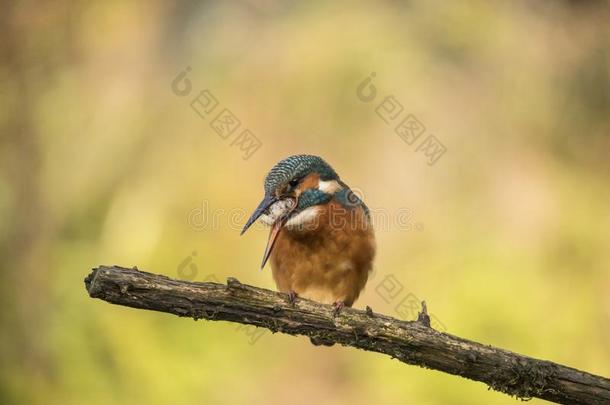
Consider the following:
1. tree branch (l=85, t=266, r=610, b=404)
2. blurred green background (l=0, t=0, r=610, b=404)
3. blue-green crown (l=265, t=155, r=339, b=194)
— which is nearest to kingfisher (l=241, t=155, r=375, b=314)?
blue-green crown (l=265, t=155, r=339, b=194)

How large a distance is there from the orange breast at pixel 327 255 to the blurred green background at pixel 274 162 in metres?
1.65

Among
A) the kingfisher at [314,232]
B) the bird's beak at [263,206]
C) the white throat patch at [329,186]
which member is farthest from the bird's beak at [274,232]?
the white throat patch at [329,186]

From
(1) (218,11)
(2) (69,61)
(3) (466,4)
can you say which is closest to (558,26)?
(3) (466,4)

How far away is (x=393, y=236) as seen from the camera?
A: 7254mm

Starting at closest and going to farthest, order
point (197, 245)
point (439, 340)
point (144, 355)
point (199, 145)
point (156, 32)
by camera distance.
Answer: point (439, 340)
point (144, 355)
point (197, 245)
point (199, 145)
point (156, 32)

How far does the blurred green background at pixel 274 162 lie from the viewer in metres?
6.63

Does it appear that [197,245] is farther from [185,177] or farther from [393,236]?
[393,236]

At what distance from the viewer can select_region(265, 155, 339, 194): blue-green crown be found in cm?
460

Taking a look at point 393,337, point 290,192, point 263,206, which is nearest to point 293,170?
point 290,192

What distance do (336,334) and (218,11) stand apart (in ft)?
18.6

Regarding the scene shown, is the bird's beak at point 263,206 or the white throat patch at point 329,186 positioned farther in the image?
the white throat patch at point 329,186

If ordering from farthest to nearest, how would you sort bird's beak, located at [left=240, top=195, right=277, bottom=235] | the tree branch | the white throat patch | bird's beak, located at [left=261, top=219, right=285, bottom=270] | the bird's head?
1. the white throat patch
2. bird's beak, located at [left=261, top=219, right=285, bottom=270]
3. the bird's head
4. bird's beak, located at [left=240, top=195, right=277, bottom=235]
5. the tree branch

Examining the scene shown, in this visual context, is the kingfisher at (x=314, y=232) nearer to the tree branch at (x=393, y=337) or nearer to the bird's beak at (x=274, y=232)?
the bird's beak at (x=274, y=232)

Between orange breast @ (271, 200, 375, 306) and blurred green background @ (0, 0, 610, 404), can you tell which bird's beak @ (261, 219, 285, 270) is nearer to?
orange breast @ (271, 200, 375, 306)
